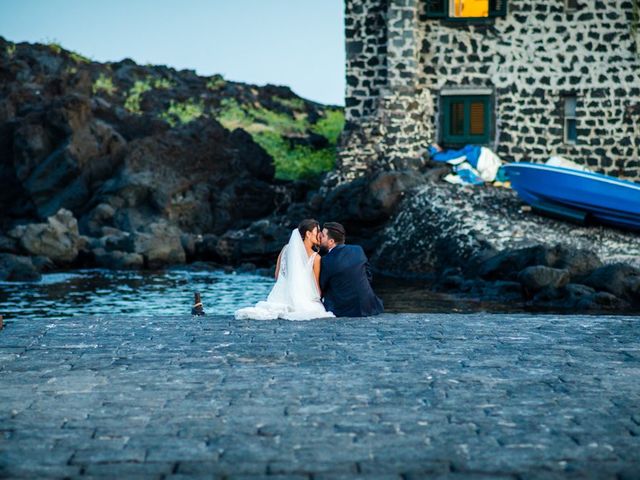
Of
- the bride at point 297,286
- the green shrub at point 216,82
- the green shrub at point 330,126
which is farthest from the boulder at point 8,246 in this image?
the green shrub at point 216,82

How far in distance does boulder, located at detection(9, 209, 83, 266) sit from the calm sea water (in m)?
1.15

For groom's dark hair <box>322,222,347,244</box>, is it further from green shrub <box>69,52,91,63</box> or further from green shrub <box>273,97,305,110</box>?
green shrub <box>69,52,91,63</box>

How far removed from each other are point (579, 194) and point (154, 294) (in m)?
9.92

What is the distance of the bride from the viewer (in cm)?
1119

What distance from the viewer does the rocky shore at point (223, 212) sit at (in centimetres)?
2234

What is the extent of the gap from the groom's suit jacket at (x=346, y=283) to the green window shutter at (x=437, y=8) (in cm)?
1866

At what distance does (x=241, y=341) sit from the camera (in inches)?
375

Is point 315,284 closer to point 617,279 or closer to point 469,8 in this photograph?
point 617,279

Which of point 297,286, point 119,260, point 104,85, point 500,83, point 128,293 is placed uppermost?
point 500,83

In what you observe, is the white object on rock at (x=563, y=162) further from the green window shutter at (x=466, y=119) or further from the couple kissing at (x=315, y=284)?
the couple kissing at (x=315, y=284)

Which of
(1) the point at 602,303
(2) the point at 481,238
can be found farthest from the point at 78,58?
(1) the point at 602,303

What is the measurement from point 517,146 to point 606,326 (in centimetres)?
1906

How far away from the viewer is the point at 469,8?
95.5 feet

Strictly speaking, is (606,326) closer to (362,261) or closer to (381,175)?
(362,261)
